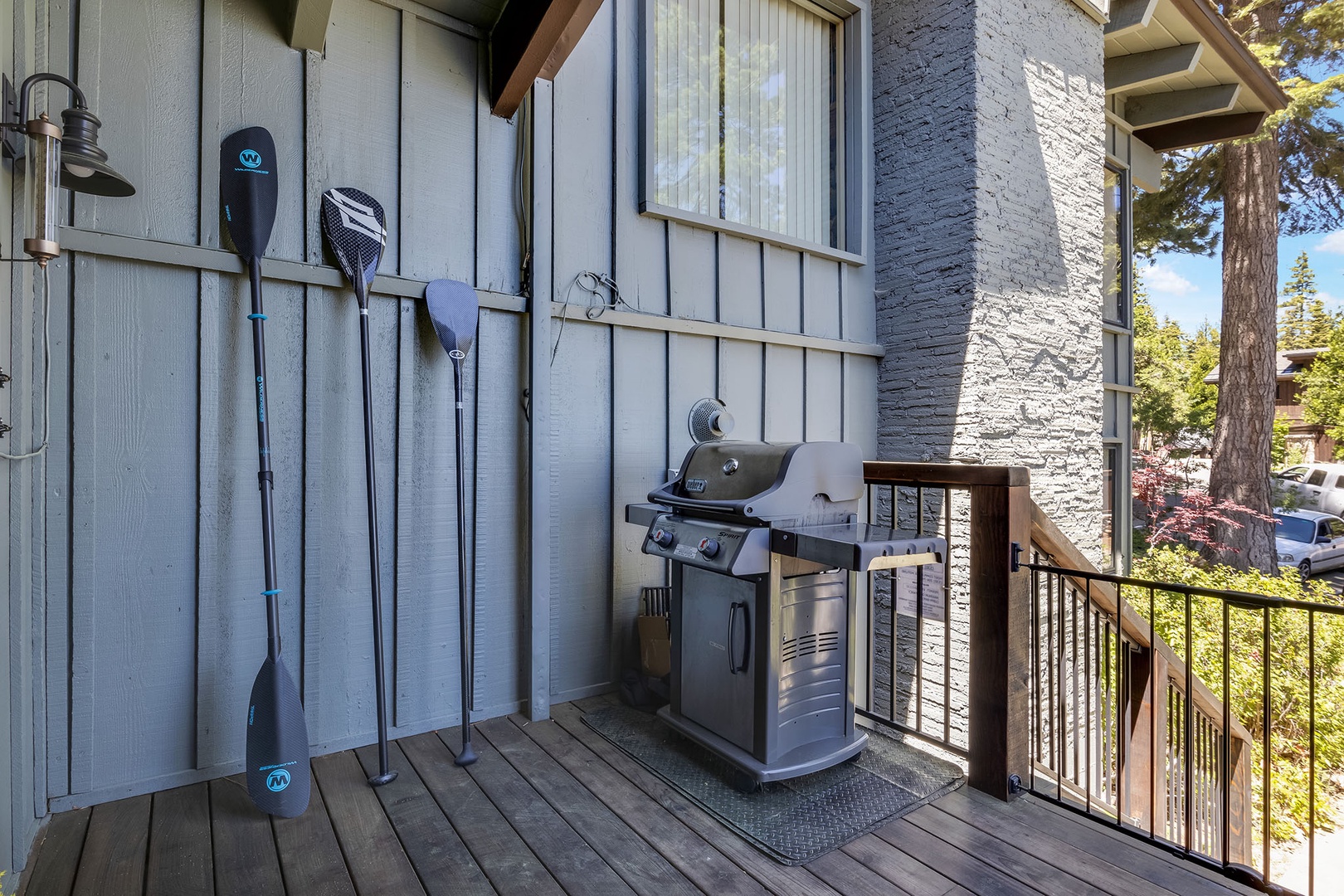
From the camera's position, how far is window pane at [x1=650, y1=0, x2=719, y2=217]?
3090 mm

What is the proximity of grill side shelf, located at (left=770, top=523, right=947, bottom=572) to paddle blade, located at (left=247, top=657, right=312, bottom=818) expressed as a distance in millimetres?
1403

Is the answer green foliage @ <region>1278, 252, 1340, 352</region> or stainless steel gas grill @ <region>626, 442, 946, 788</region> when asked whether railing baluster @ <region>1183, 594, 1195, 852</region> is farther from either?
green foliage @ <region>1278, 252, 1340, 352</region>

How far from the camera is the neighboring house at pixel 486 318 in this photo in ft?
6.35

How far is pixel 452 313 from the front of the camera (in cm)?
237

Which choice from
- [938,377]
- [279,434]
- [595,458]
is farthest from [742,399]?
[279,434]

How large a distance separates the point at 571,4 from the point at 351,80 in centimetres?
80

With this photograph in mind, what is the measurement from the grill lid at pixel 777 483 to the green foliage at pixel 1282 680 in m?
2.96

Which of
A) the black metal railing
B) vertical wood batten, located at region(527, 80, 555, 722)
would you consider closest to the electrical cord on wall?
vertical wood batten, located at region(527, 80, 555, 722)

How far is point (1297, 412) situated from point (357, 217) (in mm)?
26205

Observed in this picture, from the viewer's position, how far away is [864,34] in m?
3.87

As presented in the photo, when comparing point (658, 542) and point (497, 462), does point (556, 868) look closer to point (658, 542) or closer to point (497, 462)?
point (658, 542)

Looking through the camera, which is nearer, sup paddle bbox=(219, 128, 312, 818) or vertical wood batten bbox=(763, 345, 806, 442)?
sup paddle bbox=(219, 128, 312, 818)

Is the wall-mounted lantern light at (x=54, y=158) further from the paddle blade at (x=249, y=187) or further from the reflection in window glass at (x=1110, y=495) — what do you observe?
the reflection in window glass at (x=1110, y=495)

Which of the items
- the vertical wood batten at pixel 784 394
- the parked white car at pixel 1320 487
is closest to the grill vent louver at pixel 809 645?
the vertical wood batten at pixel 784 394
